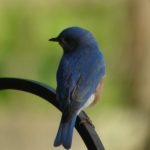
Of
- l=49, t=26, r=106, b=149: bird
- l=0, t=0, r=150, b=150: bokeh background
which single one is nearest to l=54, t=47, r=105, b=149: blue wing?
l=49, t=26, r=106, b=149: bird

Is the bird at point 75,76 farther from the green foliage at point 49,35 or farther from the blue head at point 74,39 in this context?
the green foliage at point 49,35

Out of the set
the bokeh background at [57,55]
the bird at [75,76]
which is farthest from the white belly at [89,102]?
the bokeh background at [57,55]

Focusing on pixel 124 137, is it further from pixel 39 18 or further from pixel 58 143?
pixel 58 143

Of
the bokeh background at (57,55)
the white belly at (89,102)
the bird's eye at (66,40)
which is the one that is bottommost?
the bokeh background at (57,55)

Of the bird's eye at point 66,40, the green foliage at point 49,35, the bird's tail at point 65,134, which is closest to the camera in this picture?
the bird's tail at point 65,134

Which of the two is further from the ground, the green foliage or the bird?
the bird

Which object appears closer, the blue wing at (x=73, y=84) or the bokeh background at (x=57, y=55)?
the blue wing at (x=73, y=84)

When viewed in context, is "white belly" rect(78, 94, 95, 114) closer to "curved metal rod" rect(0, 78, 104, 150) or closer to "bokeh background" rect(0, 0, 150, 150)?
"curved metal rod" rect(0, 78, 104, 150)

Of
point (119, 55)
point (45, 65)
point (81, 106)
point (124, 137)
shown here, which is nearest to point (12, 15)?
point (45, 65)
